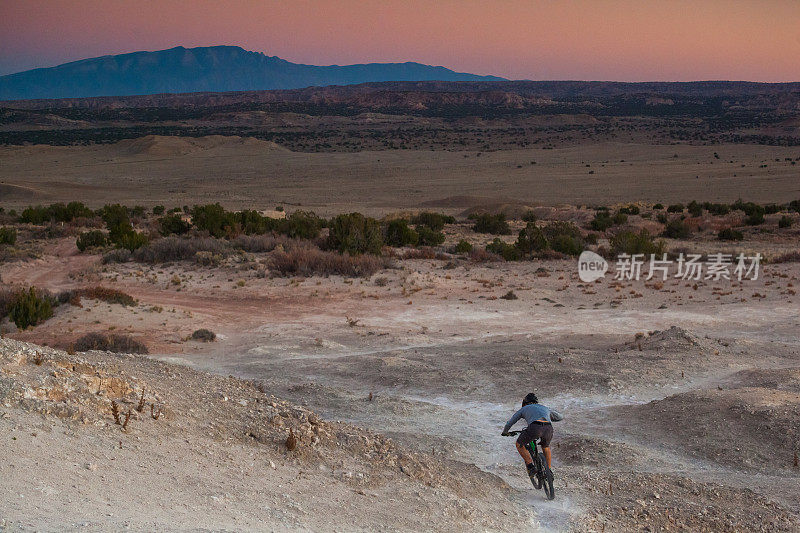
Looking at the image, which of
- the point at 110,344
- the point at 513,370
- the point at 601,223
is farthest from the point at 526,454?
the point at 601,223

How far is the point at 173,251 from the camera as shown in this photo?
2425 cm

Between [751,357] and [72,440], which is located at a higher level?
[72,440]

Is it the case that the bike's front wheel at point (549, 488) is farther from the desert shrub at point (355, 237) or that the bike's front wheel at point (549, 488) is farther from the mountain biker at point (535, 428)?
the desert shrub at point (355, 237)

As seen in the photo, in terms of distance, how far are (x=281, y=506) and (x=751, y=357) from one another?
413 inches

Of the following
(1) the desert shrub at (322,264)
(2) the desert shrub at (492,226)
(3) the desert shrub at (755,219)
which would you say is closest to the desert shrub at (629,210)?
(3) the desert shrub at (755,219)

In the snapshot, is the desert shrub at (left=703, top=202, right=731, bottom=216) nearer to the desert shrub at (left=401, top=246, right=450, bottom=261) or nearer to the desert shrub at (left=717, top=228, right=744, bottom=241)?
the desert shrub at (left=717, top=228, right=744, bottom=241)

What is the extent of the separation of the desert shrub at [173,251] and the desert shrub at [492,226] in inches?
553

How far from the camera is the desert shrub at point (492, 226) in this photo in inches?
1356

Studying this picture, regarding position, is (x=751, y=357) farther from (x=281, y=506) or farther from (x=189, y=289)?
(x=189, y=289)

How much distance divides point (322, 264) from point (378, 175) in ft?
158

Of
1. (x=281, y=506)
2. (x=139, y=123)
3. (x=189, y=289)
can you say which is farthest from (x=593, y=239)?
(x=139, y=123)

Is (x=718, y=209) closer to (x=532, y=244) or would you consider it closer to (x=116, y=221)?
(x=532, y=244)

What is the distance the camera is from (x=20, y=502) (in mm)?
5074

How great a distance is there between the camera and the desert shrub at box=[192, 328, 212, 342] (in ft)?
50.0
